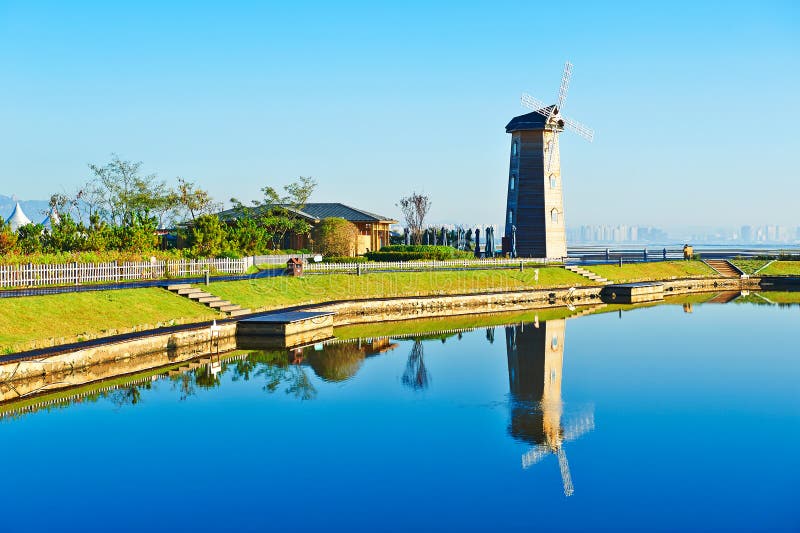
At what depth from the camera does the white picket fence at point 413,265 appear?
54247 millimetres

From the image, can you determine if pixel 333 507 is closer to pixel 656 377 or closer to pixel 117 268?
pixel 656 377

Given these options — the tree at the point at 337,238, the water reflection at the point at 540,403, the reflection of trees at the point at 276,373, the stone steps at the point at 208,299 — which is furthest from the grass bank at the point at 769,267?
the reflection of trees at the point at 276,373

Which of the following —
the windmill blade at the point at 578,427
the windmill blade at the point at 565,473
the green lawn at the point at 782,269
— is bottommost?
the windmill blade at the point at 565,473

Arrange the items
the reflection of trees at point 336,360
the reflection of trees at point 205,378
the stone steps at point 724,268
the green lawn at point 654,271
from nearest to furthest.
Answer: the reflection of trees at point 205,378 < the reflection of trees at point 336,360 < the green lawn at point 654,271 < the stone steps at point 724,268

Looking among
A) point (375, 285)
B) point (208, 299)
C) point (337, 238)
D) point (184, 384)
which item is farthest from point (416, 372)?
point (337, 238)

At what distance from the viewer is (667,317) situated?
154 ft

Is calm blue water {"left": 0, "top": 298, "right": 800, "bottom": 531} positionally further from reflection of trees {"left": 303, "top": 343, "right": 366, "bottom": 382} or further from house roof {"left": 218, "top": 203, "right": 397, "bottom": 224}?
house roof {"left": 218, "top": 203, "right": 397, "bottom": 224}

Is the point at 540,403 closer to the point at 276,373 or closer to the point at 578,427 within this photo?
the point at 578,427

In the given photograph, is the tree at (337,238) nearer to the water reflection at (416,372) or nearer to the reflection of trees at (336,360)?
the reflection of trees at (336,360)

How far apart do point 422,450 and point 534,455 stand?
252cm

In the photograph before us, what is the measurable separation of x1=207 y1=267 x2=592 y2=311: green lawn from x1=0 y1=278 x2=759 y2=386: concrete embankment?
72.2 inches

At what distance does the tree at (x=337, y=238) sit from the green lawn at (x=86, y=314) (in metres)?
32.6

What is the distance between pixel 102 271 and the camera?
41.1 meters

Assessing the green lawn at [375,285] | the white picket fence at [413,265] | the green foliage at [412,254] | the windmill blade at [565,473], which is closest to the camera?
the windmill blade at [565,473]
